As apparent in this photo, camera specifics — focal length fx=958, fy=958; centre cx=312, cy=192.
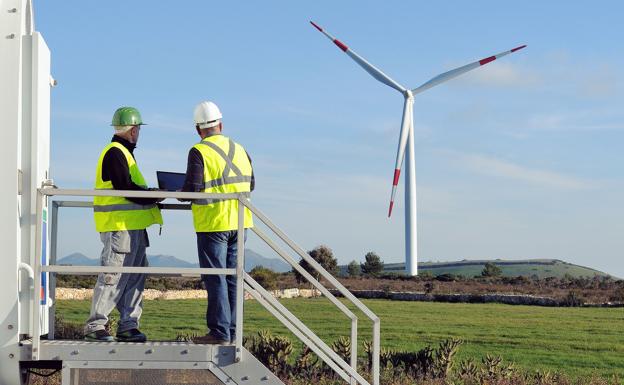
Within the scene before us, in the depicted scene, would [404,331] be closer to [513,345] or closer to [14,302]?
[513,345]

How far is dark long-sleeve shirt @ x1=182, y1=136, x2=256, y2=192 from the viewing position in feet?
26.5

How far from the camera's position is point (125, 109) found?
8.59 meters

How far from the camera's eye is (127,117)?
856 cm

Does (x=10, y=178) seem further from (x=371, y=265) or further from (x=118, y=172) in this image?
(x=371, y=265)

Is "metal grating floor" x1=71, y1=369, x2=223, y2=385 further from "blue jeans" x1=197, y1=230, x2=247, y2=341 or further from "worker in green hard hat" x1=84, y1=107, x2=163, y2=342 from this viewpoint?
"worker in green hard hat" x1=84, y1=107, x2=163, y2=342

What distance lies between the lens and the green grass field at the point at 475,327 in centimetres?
2963

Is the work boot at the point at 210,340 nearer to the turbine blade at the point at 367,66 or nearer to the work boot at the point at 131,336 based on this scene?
the work boot at the point at 131,336

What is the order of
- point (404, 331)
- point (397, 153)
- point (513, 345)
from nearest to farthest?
point (513, 345), point (404, 331), point (397, 153)

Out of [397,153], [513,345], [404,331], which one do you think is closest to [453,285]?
[397,153]

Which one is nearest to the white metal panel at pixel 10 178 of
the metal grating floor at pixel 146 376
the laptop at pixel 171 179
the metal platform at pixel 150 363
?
the metal platform at pixel 150 363

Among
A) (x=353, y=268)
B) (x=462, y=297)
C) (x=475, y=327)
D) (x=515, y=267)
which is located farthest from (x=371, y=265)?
(x=515, y=267)

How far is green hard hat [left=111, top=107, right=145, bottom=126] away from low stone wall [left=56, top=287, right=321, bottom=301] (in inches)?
1161

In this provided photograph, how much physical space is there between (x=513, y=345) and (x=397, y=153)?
38.4 feet

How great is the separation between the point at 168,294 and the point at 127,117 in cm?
3548
